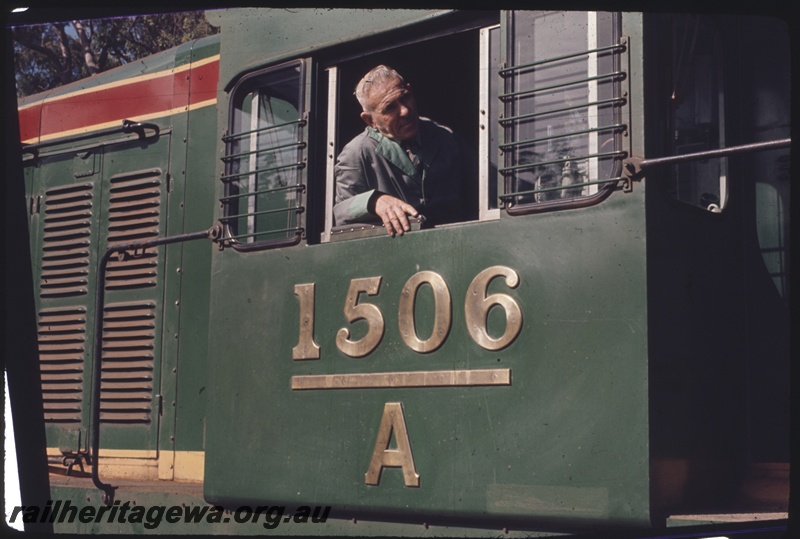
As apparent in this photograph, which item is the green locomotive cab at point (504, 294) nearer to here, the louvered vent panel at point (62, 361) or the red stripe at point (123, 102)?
the louvered vent panel at point (62, 361)

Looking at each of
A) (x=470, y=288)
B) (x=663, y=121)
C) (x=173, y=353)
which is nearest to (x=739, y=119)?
(x=663, y=121)

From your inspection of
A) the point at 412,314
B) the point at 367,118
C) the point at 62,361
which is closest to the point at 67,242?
the point at 62,361

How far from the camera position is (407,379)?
3.05 m

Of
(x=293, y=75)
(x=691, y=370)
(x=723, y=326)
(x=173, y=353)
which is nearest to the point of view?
(x=691, y=370)

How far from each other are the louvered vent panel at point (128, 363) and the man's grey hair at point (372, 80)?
1.48 metres

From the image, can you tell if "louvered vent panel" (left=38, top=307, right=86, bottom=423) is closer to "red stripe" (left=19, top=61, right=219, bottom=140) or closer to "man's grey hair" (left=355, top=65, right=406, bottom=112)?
"red stripe" (left=19, top=61, right=219, bottom=140)

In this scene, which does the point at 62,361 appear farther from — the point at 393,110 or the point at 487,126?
the point at 487,126

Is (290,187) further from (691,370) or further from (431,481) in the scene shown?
(691,370)

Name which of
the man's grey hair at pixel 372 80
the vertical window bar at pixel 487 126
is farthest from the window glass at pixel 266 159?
the vertical window bar at pixel 487 126

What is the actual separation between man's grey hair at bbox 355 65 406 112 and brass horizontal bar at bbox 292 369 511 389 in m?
0.89

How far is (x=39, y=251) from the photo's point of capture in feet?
15.5

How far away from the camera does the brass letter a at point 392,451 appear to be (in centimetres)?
303

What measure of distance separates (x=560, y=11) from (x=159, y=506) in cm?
224

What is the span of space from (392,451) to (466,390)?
335mm
